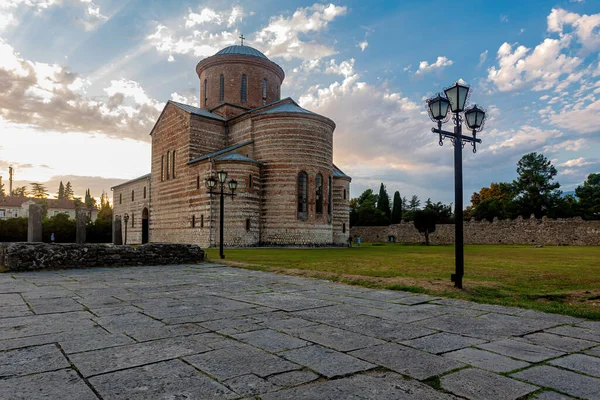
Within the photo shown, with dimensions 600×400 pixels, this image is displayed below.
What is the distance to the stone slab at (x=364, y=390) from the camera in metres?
2.33

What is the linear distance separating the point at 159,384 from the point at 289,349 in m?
1.12

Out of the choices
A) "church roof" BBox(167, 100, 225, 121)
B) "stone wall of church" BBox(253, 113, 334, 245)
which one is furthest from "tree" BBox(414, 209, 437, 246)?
"church roof" BBox(167, 100, 225, 121)

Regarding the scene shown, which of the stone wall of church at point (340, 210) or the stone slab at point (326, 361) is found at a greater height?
the stone wall of church at point (340, 210)

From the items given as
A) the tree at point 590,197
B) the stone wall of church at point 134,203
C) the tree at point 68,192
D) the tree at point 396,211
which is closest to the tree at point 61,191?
the tree at point 68,192

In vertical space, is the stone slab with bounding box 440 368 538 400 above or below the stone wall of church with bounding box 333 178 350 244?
below

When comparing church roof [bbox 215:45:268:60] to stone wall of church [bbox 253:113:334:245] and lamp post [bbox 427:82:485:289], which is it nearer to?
stone wall of church [bbox 253:113:334:245]

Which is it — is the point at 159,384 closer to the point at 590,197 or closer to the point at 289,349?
the point at 289,349

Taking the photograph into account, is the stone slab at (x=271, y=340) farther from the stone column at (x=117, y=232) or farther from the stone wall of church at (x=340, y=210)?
the stone wall of church at (x=340, y=210)

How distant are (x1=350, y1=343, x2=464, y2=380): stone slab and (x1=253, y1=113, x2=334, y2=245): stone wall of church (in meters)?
23.6

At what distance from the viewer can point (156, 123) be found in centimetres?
3438

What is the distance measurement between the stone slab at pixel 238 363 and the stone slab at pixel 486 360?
1305mm

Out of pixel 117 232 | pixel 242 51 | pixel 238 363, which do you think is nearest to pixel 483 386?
pixel 238 363

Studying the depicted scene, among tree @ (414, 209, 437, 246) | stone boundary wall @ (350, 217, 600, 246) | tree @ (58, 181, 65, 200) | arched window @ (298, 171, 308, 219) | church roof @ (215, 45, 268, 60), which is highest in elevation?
church roof @ (215, 45, 268, 60)

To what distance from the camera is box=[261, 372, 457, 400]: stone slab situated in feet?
7.64
